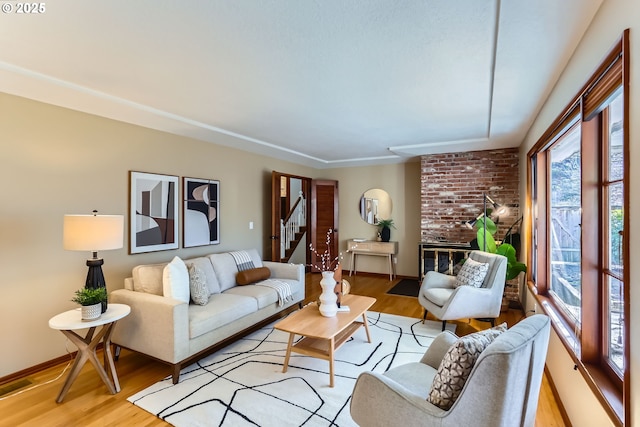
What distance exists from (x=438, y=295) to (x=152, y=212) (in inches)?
130

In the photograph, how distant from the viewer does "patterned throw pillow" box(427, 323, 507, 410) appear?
1356mm

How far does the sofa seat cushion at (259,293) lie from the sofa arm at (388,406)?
198 cm

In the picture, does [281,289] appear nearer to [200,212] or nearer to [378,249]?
[200,212]

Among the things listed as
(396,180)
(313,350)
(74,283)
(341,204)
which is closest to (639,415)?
(313,350)

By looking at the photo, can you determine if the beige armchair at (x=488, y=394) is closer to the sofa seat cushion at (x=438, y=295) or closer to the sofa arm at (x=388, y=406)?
the sofa arm at (x=388, y=406)

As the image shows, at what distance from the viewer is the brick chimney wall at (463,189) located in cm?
484

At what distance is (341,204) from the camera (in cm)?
689

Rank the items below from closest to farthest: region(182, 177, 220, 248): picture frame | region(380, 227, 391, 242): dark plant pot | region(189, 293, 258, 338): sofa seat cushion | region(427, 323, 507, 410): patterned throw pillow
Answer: region(427, 323, 507, 410): patterned throw pillow, region(189, 293, 258, 338): sofa seat cushion, region(182, 177, 220, 248): picture frame, region(380, 227, 391, 242): dark plant pot

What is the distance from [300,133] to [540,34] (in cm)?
289

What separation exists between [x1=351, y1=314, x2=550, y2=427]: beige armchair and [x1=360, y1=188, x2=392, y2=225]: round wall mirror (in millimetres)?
4966

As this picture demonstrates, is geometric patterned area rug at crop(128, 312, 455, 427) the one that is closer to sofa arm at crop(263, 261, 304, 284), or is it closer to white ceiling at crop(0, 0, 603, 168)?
sofa arm at crop(263, 261, 304, 284)

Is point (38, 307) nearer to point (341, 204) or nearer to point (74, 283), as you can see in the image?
point (74, 283)

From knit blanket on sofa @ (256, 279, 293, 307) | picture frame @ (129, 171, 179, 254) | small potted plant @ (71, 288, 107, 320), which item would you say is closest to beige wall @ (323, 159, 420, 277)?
knit blanket on sofa @ (256, 279, 293, 307)

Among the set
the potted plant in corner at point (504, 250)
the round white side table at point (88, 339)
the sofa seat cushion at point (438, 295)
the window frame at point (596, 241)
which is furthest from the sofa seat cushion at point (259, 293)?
the potted plant in corner at point (504, 250)
